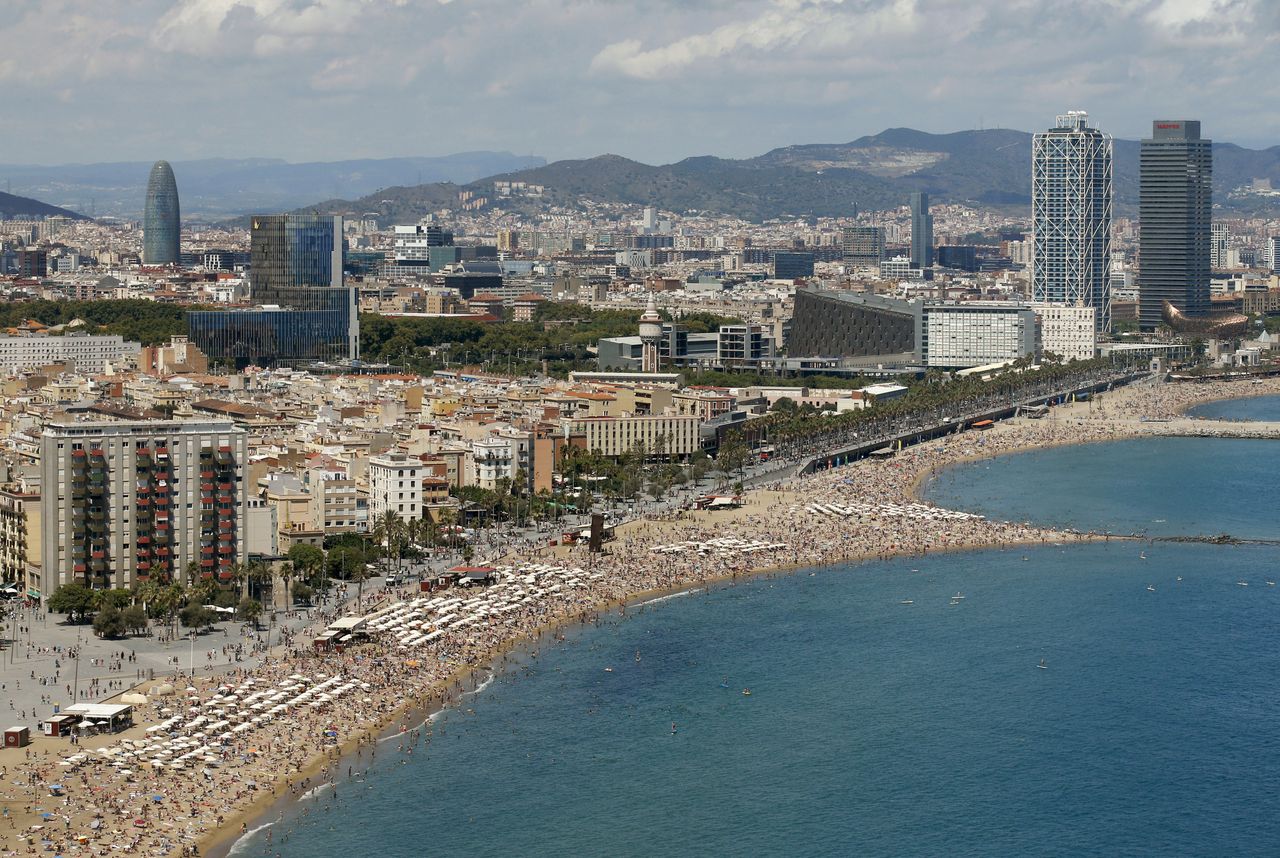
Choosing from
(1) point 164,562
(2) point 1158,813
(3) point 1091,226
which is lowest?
(2) point 1158,813

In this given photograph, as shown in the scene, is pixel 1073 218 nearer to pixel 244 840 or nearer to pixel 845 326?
pixel 845 326

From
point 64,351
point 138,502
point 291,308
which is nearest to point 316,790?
point 138,502

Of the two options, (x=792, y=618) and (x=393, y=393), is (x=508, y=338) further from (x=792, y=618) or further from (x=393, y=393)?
(x=792, y=618)

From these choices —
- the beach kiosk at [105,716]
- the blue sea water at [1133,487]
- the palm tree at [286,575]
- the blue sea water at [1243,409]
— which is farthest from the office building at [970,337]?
the beach kiosk at [105,716]

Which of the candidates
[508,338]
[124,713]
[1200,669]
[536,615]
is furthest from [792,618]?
[508,338]

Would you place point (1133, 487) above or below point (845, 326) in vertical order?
below

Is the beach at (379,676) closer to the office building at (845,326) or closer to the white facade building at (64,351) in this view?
the office building at (845,326)
